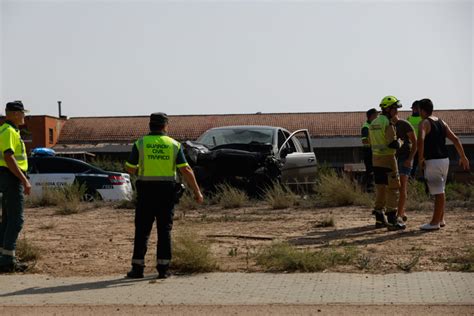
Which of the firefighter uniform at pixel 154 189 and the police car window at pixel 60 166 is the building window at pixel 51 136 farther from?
the firefighter uniform at pixel 154 189

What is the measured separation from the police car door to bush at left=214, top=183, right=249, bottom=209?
536 centimetres

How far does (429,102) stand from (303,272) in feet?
12.4

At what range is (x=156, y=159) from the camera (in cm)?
888

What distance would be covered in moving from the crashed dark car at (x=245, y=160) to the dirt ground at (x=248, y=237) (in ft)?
2.65

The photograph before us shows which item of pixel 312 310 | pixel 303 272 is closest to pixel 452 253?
pixel 303 272

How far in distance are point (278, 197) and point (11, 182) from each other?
6582 millimetres

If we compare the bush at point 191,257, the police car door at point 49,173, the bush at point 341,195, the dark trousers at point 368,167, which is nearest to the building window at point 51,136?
the police car door at point 49,173

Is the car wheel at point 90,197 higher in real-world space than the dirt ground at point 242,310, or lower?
higher

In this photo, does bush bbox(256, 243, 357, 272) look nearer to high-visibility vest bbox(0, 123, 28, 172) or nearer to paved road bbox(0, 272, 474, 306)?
paved road bbox(0, 272, 474, 306)

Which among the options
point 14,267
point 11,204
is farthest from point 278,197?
point 11,204

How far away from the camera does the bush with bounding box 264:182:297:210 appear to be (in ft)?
48.3

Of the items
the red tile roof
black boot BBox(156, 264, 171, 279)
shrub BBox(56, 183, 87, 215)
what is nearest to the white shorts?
black boot BBox(156, 264, 171, 279)

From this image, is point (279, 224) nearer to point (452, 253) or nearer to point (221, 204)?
point (221, 204)

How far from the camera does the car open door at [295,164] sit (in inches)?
642
